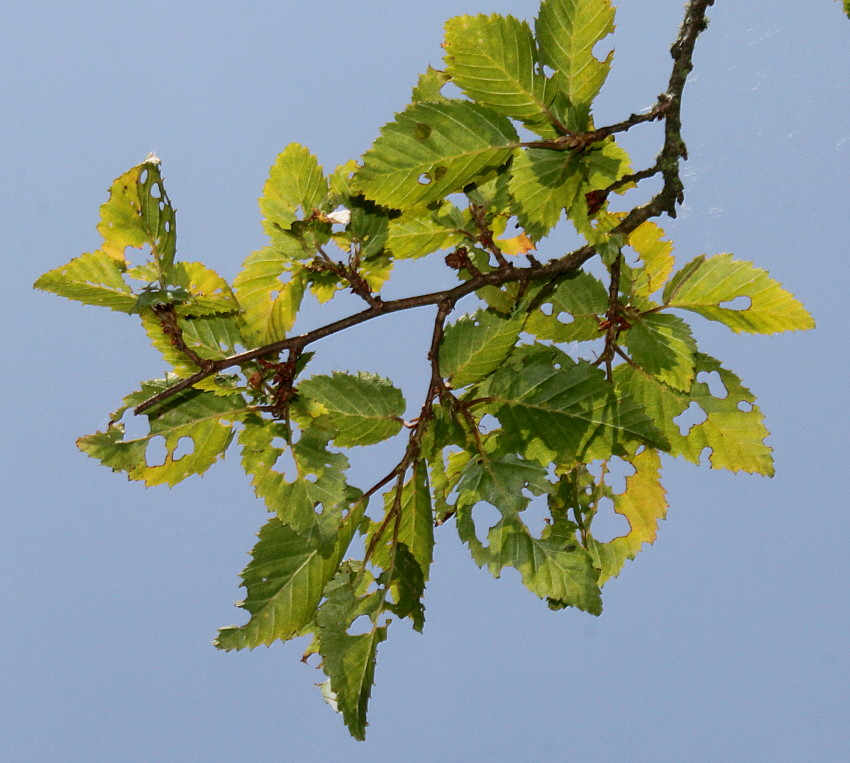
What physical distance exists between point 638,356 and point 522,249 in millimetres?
519

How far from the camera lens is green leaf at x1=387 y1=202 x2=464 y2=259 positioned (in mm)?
1985

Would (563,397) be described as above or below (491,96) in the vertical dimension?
below

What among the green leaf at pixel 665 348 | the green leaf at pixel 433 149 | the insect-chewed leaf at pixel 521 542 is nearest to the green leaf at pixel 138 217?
the green leaf at pixel 433 149

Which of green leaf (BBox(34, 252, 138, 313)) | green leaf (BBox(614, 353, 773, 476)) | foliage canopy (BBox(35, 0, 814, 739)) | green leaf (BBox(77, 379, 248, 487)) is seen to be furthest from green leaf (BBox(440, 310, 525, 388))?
green leaf (BBox(34, 252, 138, 313))

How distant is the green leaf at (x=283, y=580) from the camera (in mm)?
1858

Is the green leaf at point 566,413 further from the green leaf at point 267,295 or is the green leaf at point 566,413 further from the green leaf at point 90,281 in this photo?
the green leaf at point 90,281

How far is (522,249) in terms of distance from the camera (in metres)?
2.22

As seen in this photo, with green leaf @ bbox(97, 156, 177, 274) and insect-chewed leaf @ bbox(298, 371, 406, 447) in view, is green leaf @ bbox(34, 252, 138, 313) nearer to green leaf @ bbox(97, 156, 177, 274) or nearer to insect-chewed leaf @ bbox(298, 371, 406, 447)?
green leaf @ bbox(97, 156, 177, 274)

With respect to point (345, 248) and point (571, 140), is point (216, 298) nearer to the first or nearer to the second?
point (345, 248)

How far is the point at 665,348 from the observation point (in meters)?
1.86

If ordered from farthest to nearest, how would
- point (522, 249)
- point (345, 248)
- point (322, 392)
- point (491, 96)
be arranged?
1. point (522, 249)
2. point (345, 248)
3. point (322, 392)
4. point (491, 96)

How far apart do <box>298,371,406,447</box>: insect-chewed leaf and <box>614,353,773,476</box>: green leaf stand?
0.59m

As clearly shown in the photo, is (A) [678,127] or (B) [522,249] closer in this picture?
(A) [678,127]

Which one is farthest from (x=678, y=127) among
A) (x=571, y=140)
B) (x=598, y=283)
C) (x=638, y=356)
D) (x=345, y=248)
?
(x=345, y=248)
